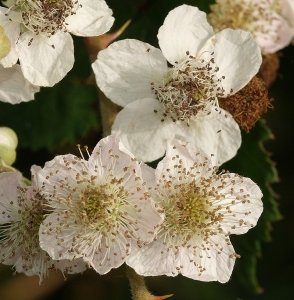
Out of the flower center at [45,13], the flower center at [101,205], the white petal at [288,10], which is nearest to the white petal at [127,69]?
the flower center at [45,13]

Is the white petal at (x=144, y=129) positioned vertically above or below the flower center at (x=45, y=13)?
below

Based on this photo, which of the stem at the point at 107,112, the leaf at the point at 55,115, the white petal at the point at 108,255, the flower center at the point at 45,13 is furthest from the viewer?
the leaf at the point at 55,115

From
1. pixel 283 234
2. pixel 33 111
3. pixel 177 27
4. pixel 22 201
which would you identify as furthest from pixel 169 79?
pixel 283 234

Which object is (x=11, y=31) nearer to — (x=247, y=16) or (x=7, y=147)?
(x=7, y=147)

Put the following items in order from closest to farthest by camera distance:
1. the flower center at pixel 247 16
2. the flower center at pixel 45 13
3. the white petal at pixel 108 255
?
the white petal at pixel 108 255, the flower center at pixel 45 13, the flower center at pixel 247 16

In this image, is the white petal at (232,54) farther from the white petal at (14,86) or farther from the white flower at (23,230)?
the white flower at (23,230)

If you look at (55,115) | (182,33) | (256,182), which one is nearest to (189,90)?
(182,33)

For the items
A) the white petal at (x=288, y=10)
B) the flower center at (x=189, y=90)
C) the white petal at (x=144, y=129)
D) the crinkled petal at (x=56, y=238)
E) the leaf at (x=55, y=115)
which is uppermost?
the white petal at (x=288, y=10)
